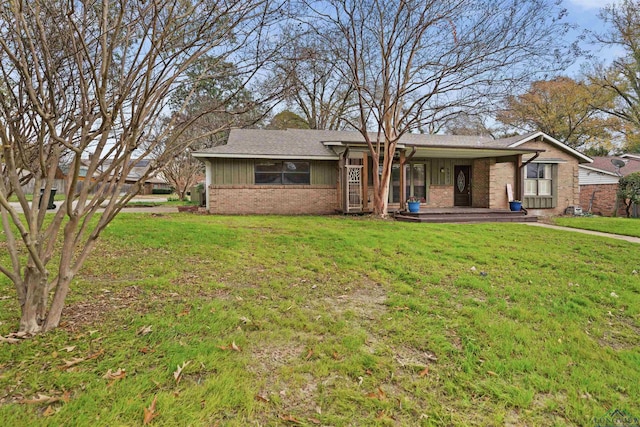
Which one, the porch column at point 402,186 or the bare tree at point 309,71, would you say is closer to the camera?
the bare tree at point 309,71

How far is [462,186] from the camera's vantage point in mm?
15398

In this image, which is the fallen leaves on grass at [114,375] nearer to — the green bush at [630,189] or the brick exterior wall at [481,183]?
the brick exterior wall at [481,183]

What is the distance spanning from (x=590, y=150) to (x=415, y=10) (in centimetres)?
3095

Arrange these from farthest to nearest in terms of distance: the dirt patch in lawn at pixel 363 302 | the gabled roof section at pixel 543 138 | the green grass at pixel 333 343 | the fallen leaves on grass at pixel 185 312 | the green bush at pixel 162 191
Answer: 1. the green bush at pixel 162 191
2. the gabled roof section at pixel 543 138
3. the dirt patch in lawn at pixel 363 302
4. the fallen leaves on grass at pixel 185 312
5. the green grass at pixel 333 343

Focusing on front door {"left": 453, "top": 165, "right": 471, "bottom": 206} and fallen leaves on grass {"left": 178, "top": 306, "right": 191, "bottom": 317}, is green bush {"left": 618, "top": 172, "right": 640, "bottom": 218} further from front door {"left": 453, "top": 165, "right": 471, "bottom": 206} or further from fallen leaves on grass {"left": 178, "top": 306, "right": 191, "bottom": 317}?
fallen leaves on grass {"left": 178, "top": 306, "right": 191, "bottom": 317}

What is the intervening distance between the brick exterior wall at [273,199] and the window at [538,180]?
859cm

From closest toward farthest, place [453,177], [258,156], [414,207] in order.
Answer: [414,207] < [258,156] < [453,177]

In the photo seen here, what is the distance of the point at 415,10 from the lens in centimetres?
1001

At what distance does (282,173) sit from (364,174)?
3.21m

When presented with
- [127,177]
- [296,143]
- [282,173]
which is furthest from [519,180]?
[127,177]

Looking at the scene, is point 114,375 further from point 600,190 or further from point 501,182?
point 600,190

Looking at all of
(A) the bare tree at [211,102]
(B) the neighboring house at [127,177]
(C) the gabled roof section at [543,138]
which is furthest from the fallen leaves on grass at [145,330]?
(C) the gabled roof section at [543,138]

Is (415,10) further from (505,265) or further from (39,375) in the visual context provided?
(39,375)

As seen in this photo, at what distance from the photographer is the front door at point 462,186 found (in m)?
15.3
